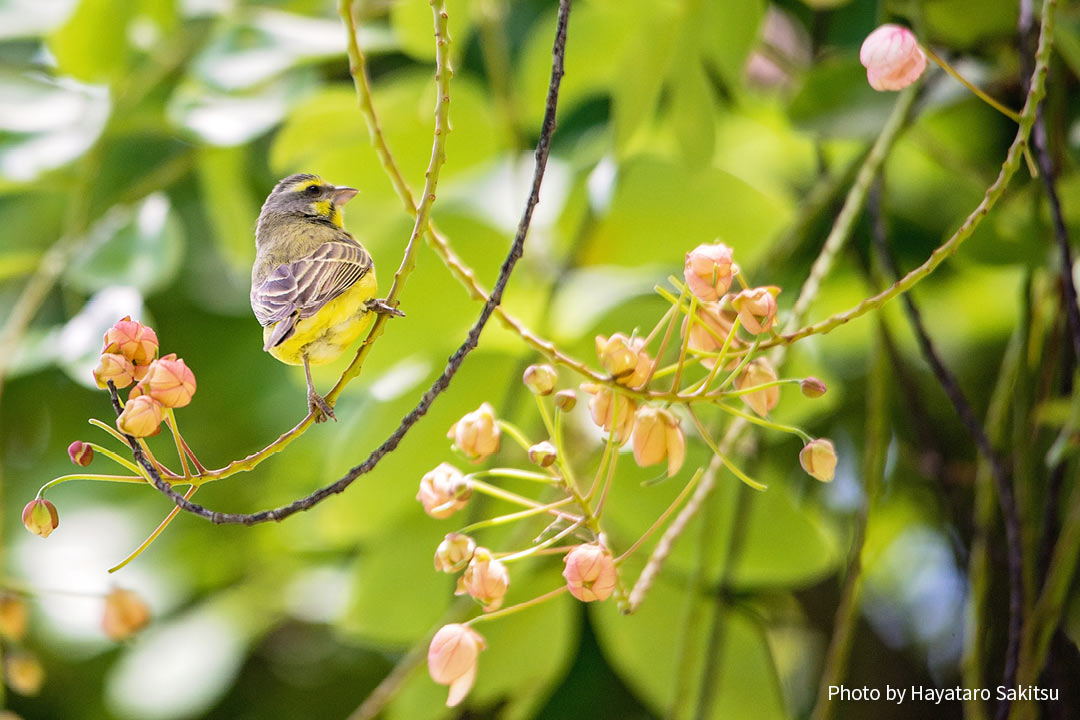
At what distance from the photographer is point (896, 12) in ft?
3.14

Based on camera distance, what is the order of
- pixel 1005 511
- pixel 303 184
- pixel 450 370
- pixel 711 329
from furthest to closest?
pixel 303 184 → pixel 1005 511 → pixel 711 329 → pixel 450 370

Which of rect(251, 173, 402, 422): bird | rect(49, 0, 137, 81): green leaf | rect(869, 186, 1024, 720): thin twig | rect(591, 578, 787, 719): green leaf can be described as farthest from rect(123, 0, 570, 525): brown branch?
rect(49, 0, 137, 81): green leaf

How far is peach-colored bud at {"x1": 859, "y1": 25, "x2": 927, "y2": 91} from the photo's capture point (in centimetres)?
50

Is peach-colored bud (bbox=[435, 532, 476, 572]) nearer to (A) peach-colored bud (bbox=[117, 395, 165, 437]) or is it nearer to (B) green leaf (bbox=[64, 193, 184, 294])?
(A) peach-colored bud (bbox=[117, 395, 165, 437])

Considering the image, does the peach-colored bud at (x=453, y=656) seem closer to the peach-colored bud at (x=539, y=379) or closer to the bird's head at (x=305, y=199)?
the peach-colored bud at (x=539, y=379)

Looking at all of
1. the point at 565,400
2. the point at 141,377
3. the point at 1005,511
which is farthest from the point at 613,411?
the point at 1005,511

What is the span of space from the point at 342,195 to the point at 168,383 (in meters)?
0.41

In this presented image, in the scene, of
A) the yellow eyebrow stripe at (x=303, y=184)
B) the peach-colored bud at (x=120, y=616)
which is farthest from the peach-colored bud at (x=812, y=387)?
the peach-colored bud at (x=120, y=616)

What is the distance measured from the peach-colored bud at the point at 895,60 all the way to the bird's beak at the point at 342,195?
1.53ft

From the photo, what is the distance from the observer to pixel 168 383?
486 millimetres

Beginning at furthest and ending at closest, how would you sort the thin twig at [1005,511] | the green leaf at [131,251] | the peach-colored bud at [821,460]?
the green leaf at [131,251]
the thin twig at [1005,511]
the peach-colored bud at [821,460]

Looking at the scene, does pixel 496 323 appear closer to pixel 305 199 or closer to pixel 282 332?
pixel 305 199

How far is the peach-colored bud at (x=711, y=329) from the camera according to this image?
1.81 feet

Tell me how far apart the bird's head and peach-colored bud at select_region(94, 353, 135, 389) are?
30 cm
